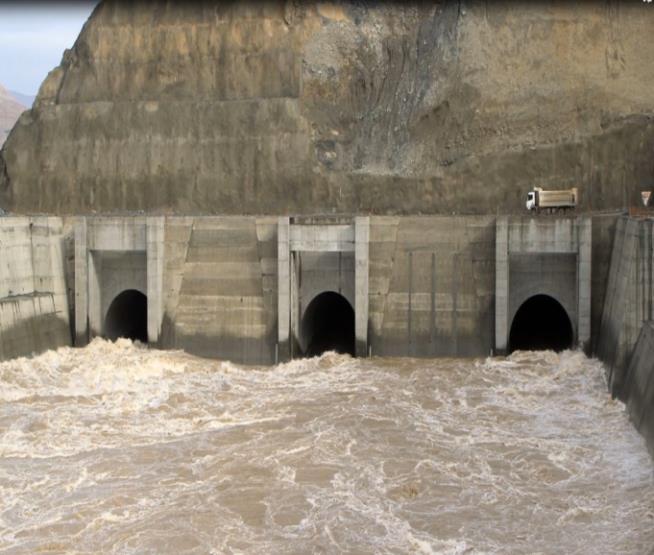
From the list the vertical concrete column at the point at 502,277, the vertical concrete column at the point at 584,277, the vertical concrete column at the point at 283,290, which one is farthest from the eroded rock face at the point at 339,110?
the vertical concrete column at the point at 283,290

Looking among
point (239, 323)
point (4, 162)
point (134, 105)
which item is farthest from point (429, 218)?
point (4, 162)

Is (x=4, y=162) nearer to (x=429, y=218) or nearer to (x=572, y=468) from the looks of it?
(x=429, y=218)

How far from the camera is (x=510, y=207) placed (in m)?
34.1

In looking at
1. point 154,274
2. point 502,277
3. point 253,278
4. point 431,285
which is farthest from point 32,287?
point 502,277

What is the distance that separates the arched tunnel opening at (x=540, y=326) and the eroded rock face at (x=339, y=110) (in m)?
5.95

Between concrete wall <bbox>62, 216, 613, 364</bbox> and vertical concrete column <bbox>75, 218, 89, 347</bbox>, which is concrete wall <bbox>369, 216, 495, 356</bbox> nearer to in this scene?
concrete wall <bbox>62, 216, 613, 364</bbox>

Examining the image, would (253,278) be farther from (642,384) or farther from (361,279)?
(642,384)

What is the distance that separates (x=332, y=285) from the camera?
89.2 feet

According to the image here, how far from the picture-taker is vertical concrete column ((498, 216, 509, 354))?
25.2m

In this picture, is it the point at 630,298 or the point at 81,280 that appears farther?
the point at 81,280

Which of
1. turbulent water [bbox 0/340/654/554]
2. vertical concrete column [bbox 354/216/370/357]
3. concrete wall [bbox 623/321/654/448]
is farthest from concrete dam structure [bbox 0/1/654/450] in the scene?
turbulent water [bbox 0/340/654/554]

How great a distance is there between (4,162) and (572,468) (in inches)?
1376

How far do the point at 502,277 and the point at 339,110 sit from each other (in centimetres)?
1625

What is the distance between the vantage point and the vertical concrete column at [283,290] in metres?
26.4
